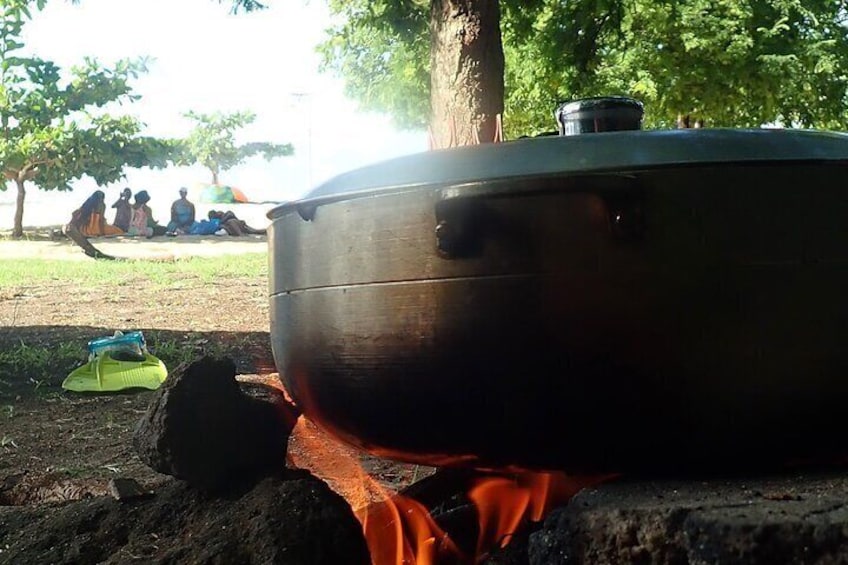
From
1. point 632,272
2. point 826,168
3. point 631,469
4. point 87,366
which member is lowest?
point 87,366

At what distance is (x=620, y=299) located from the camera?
1475mm

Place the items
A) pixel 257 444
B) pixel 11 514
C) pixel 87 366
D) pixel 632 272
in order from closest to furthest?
pixel 632 272 < pixel 257 444 < pixel 11 514 < pixel 87 366

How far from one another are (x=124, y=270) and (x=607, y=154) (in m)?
10.8

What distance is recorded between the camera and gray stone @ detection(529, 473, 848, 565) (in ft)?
4.13

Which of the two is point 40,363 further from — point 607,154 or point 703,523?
point 703,523

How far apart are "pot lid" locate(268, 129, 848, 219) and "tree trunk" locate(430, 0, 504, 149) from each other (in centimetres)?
412

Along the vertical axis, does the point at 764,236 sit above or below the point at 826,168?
below

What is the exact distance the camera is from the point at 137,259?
43.7 feet

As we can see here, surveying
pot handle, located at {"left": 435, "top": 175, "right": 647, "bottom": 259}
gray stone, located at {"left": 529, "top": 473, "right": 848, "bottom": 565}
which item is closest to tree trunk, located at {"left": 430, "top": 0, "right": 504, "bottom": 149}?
pot handle, located at {"left": 435, "top": 175, "right": 647, "bottom": 259}

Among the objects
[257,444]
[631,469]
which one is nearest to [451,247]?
[631,469]

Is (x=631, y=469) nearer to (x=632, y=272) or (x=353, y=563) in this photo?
(x=632, y=272)

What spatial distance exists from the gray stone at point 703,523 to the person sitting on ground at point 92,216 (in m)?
15.9

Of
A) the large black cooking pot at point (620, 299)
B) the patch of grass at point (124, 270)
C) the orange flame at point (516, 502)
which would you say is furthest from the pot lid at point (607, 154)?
the patch of grass at point (124, 270)

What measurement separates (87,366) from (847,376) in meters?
4.64
